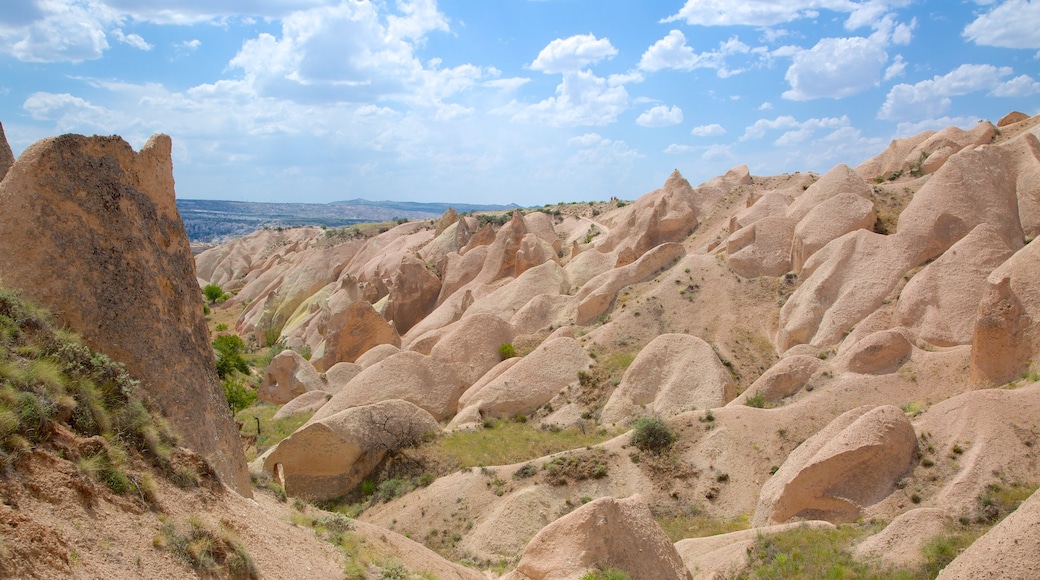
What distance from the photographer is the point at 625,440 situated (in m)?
20.7

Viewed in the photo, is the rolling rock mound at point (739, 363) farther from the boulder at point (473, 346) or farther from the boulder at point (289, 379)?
the boulder at point (289, 379)

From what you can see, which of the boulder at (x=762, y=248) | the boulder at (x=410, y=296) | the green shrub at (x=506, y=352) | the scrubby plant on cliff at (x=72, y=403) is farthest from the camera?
the boulder at (x=410, y=296)

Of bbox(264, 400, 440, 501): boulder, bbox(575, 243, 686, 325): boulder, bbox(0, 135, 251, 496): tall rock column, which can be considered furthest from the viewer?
bbox(575, 243, 686, 325): boulder

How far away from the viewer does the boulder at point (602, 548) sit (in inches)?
489

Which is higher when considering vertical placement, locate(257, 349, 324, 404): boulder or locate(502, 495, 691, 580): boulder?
locate(502, 495, 691, 580): boulder

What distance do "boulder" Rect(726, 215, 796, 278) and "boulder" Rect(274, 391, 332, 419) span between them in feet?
58.2

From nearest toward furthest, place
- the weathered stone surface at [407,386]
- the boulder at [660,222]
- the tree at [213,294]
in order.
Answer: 1. the weathered stone surface at [407,386]
2. the boulder at [660,222]
3. the tree at [213,294]

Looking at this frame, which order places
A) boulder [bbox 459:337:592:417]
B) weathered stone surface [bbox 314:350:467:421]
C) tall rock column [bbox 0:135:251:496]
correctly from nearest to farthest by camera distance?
tall rock column [bbox 0:135:251:496] < boulder [bbox 459:337:592:417] < weathered stone surface [bbox 314:350:467:421]

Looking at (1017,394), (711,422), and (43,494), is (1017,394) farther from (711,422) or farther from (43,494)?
(43,494)

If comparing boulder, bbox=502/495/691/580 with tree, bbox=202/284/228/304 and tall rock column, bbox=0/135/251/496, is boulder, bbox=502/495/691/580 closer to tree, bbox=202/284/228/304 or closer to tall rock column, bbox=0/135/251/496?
tall rock column, bbox=0/135/251/496

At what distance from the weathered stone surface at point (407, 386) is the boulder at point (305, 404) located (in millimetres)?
2202

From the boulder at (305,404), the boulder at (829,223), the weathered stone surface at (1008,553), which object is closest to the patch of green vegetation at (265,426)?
the boulder at (305,404)

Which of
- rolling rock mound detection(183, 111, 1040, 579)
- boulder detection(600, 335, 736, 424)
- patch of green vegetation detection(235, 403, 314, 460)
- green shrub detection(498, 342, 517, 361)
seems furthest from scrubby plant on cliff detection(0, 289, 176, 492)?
green shrub detection(498, 342, 517, 361)

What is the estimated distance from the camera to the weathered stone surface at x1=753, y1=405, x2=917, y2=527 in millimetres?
15570
